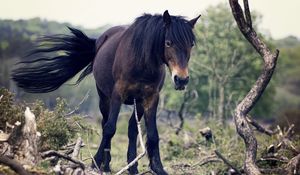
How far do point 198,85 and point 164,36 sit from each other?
25576 mm

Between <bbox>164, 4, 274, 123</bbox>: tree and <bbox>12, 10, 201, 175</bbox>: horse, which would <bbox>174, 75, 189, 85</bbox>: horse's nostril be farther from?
<bbox>164, 4, 274, 123</bbox>: tree

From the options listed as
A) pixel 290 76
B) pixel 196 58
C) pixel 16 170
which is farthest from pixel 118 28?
pixel 290 76

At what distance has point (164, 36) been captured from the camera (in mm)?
8852

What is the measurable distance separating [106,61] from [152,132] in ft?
4.51

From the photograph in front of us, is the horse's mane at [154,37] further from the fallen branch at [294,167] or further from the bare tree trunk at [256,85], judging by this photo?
the fallen branch at [294,167]

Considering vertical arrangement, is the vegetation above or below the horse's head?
below

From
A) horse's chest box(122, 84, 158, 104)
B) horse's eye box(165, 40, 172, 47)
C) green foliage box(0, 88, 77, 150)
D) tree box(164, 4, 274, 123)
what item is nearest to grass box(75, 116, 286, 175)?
green foliage box(0, 88, 77, 150)

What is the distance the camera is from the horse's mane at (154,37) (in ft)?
28.3

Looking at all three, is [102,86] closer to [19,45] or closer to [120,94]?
[120,94]

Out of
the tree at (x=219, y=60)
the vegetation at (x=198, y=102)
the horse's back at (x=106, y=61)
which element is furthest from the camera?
the tree at (x=219, y=60)

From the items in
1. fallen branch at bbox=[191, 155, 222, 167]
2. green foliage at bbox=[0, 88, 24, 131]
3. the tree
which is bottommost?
the tree

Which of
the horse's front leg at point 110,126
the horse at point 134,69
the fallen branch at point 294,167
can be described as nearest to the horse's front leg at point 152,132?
the horse at point 134,69

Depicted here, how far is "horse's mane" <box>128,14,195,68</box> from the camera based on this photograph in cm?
864

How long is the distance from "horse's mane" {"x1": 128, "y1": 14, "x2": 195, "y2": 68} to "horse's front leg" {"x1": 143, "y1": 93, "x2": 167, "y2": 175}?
0.61 m
